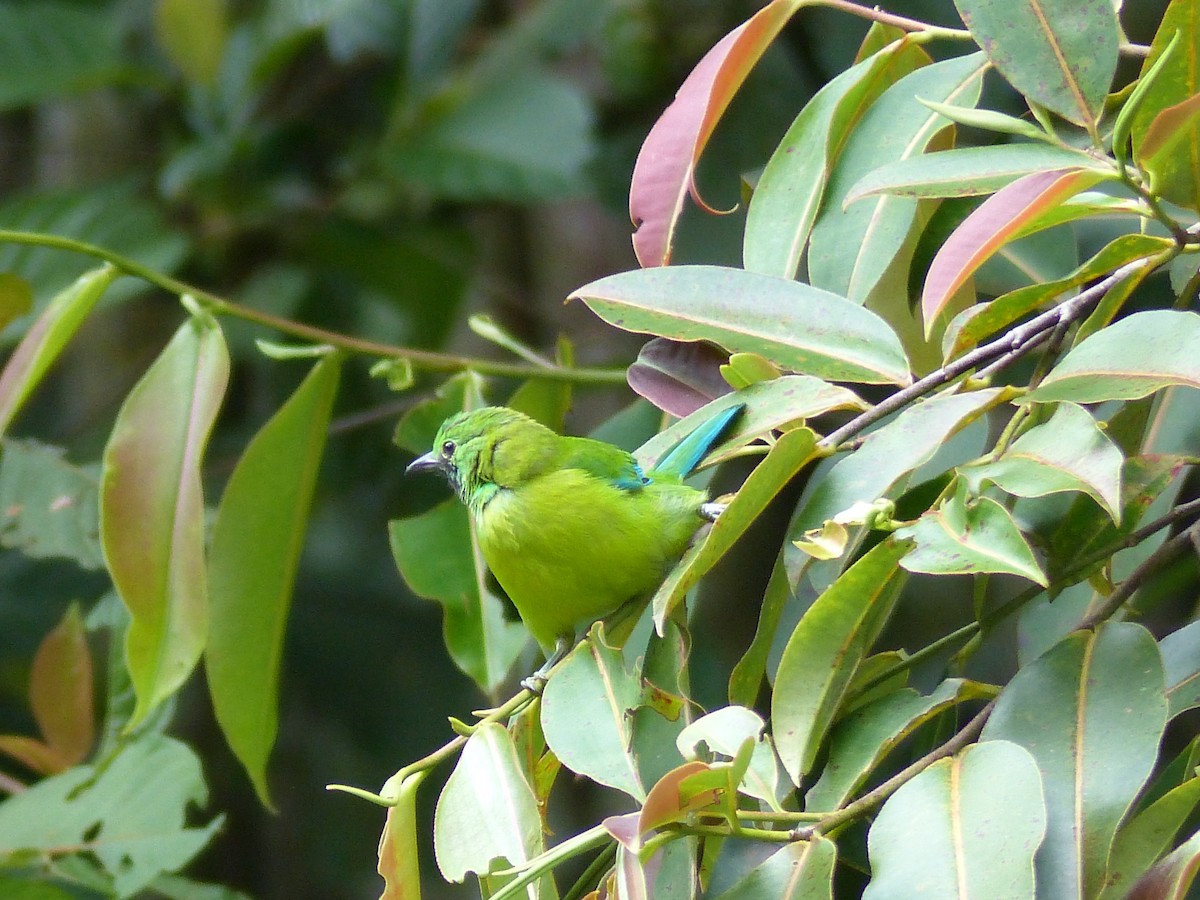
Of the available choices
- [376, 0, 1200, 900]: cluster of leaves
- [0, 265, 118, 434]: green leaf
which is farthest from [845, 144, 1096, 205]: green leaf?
[0, 265, 118, 434]: green leaf

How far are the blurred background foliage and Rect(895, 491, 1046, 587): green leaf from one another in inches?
87.4

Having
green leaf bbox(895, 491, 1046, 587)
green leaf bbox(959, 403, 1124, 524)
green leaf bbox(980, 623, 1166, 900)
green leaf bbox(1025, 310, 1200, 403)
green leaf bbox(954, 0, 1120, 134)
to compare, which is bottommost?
green leaf bbox(980, 623, 1166, 900)

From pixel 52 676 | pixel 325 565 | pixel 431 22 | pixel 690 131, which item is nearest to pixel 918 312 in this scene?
pixel 690 131

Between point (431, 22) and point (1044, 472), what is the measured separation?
3.28 metres

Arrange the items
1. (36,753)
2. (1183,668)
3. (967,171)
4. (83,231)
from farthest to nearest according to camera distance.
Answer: (83,231) → (36,753) → (1183,668) → (967,171)

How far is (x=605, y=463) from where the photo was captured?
2051 mm

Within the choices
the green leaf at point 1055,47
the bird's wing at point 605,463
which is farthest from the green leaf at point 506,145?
the green leaf at point 1055,47

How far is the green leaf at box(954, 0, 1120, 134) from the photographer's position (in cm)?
139

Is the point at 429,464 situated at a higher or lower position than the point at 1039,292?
lower

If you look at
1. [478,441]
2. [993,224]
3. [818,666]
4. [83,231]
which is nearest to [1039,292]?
[993,224]

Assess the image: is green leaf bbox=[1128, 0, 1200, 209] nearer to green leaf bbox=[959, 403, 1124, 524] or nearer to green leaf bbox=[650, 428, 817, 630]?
green leaf bbox=[959, 403, 1124, 524]

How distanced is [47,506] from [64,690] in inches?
15.6

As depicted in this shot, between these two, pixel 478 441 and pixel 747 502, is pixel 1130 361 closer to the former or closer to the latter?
pixel 747 502

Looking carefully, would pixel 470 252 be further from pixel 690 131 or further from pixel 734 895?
pixel 734 895
